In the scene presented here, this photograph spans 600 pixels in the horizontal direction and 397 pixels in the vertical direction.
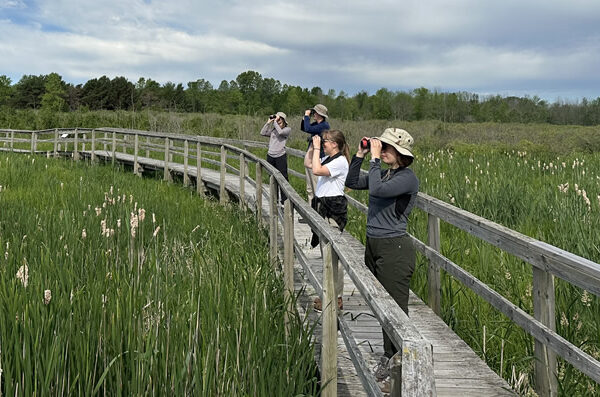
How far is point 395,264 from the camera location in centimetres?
368

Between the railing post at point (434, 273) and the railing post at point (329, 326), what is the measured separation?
2.10 m

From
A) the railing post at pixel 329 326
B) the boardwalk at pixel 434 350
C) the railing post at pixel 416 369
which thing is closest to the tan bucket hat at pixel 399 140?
the boardwalk at pixel 434 350

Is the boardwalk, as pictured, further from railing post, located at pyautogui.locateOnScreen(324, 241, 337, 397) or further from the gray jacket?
the gray jacket

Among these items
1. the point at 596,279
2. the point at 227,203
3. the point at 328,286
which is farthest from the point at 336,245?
the point at 227,203

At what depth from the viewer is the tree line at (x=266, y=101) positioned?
8656 centimetres

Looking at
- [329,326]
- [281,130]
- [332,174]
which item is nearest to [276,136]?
[281,130]

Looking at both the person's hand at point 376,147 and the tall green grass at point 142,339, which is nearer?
the tall green grass at point 142,339

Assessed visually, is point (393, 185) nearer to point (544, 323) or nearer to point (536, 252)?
point (536, 252)

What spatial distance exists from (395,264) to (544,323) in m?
0.98

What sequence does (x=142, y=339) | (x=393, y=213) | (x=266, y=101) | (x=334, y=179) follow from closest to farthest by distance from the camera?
(x=142, y=339) → (x=393, y=213) → (x=334, y=179) → (x=266, y=101)

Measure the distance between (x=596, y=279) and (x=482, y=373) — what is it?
120cm

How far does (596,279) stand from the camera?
235 centimetres

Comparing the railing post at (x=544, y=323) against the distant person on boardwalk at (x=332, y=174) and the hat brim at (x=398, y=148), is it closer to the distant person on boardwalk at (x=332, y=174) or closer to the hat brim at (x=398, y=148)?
the hat brim at (x=398, y=148)

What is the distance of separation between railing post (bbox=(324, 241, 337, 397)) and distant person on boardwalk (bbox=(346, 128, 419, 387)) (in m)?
1.09
